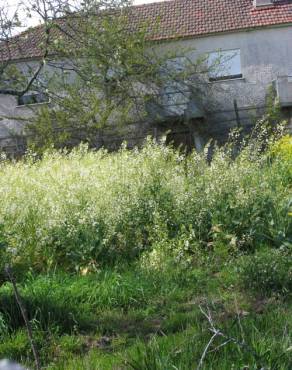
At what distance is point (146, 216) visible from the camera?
5.80 meters

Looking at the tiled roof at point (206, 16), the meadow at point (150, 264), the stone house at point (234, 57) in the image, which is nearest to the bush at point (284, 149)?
the meadow at point (150, 264)

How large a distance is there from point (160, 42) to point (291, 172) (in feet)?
40.6

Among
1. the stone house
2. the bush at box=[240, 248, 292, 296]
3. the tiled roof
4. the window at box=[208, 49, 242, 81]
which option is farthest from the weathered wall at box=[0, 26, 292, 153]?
the bush at box=[240, 248, 292, 296]

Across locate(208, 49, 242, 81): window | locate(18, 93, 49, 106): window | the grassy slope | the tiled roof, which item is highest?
the tiled roof

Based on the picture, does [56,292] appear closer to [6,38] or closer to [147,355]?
[147,355]

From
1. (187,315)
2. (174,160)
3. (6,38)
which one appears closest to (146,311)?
(187,315)

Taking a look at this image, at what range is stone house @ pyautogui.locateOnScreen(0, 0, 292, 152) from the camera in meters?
19.9

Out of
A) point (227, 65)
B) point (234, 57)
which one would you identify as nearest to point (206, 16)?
point (234, 57)

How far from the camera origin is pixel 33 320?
3574 millimetres

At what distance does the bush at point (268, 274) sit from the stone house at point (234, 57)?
594 inches

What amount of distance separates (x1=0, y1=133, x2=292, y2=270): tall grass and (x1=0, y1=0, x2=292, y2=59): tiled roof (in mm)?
14605

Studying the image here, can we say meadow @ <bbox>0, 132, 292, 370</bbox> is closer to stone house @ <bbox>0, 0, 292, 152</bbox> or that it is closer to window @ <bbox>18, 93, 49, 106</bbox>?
window @ <bbox>18, 93, 49, 106</bbox>

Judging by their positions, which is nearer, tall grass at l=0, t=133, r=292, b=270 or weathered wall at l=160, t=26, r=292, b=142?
tall grass at l=0, t=133, r=292, b=270

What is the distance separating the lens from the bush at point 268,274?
13.4 ft
